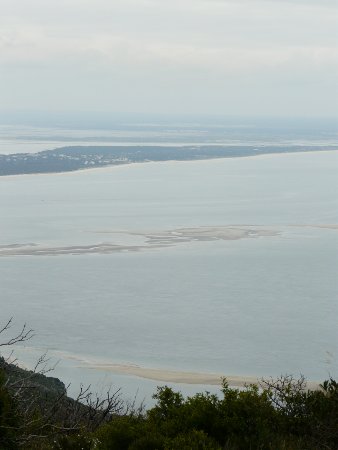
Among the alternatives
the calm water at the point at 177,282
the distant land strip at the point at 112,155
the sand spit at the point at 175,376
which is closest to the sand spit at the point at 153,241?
the calm water at the point at 177,282

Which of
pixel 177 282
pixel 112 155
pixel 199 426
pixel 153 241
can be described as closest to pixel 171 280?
pixel 177 282

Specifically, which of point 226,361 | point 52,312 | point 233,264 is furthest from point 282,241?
point 226,361

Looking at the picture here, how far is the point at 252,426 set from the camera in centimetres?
512

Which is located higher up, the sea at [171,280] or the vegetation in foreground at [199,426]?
the sea at [171,280]

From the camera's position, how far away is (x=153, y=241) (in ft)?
108

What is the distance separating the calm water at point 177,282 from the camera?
61.4ft

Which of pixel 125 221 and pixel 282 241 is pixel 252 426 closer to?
pixel 282 241

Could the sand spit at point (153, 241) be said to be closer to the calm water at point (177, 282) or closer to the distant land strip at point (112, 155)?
the calm water at point (177, 282)

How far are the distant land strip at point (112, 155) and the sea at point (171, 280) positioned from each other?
32.7ft

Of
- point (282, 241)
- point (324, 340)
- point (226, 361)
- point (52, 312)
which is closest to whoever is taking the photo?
point (226, 361)

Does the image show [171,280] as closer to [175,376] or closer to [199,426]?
[175,376]

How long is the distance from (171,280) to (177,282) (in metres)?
0.42

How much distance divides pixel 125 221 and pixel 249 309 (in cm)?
1632

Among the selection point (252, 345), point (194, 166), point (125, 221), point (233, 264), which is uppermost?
point (194, 166)
